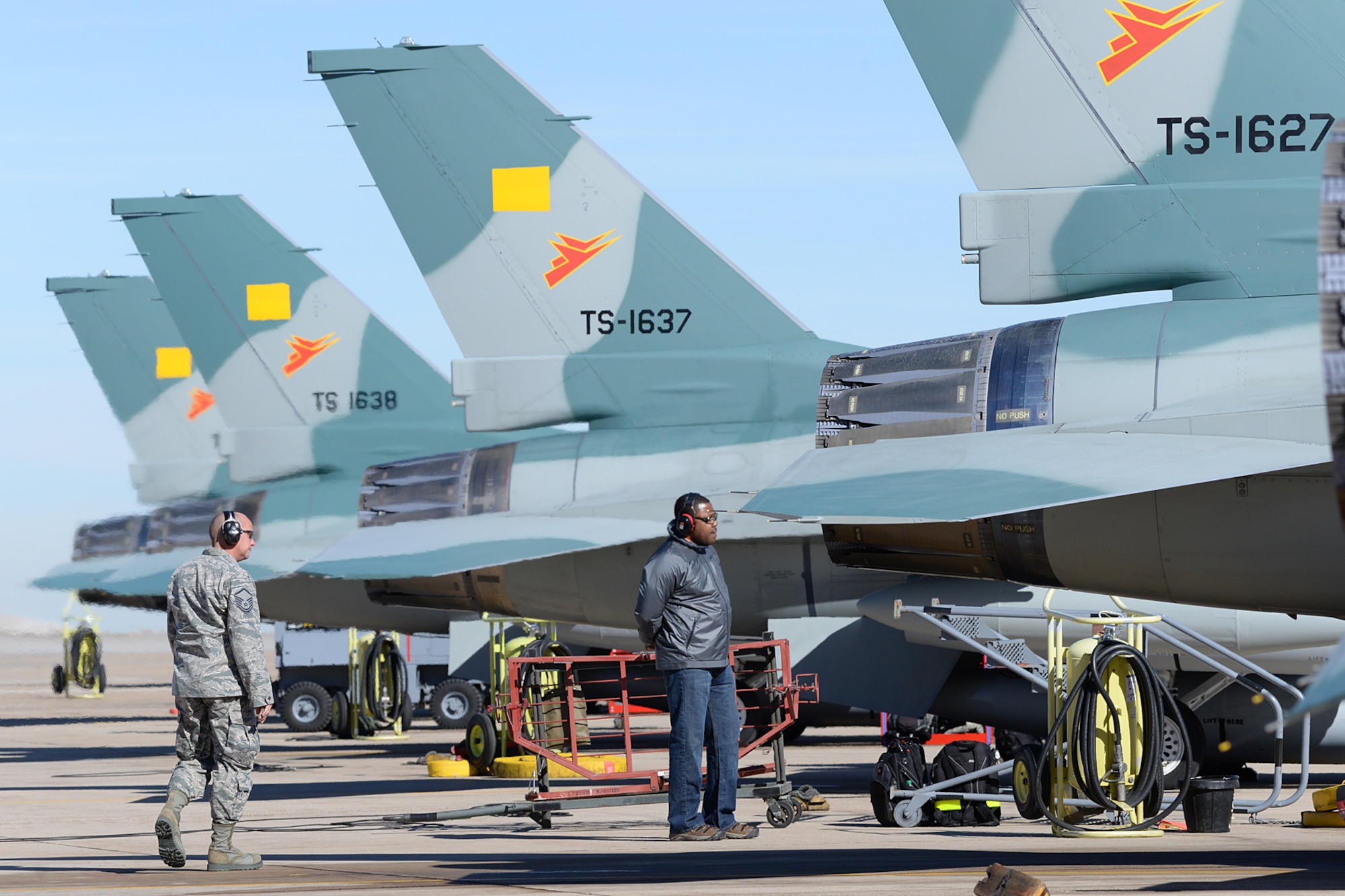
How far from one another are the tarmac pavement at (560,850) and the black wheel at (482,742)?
49 centimetres

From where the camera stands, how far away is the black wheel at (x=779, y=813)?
9.35 meters

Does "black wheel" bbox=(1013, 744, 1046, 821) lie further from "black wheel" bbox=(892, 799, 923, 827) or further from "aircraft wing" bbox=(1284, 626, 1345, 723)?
"aircraft wing" bbox=(1284, 626, 1345, 723)

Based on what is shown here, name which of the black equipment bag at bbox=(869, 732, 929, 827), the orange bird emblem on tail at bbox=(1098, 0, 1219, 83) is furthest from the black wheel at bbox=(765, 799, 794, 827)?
the orange bird emblem on tail at bbox=(1098, 0, 1219, 83)

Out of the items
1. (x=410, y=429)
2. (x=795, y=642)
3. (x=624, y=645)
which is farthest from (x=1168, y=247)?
(x=410, y=429)

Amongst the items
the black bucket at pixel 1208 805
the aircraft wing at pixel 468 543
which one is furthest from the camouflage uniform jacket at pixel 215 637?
the black bucket at pixel 1208 805

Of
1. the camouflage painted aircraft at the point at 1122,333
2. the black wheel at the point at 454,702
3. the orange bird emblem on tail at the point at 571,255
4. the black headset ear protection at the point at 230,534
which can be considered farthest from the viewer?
the black wheel at the point at 454,702

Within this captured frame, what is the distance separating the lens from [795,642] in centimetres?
1175

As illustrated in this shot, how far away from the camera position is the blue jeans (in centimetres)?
809

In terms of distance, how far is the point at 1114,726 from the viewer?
27.1ft

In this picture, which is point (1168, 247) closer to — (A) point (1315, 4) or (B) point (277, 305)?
(A) point (1315, 4)

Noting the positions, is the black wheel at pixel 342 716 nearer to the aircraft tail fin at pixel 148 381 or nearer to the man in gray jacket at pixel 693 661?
the aircraft tail fin at pixel 148 381

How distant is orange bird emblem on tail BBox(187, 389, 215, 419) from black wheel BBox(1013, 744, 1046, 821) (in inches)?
788

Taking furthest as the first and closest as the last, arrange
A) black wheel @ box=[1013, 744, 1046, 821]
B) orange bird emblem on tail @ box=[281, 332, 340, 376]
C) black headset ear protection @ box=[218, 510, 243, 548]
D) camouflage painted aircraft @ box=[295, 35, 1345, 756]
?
orange bird emblem on tail @ box=[281, 332, 340, 376] < camouflage painted aircraft @ box=[295, 35, 1345, 756] < black wheel @ box=[1013, 744, 1046, 821] < black headset ear protection @ box=[218, 510, 243, 548]

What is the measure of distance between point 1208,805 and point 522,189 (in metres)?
7.58
